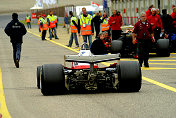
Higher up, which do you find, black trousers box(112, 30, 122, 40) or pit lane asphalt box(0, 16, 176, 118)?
black trousers box(112, 30, 122, 40)

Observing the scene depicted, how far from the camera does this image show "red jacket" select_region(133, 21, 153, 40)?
57.2ft

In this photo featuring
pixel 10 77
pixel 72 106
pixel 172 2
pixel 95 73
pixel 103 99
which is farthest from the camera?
pixel 172 2

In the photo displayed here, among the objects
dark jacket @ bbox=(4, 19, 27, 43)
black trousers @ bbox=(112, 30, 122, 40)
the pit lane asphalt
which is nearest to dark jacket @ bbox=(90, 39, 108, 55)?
the pit lane asphalt

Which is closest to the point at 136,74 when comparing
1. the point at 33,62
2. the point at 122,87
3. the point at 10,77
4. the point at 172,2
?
the point at 122,87

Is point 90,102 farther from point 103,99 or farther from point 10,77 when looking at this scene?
point 10,77

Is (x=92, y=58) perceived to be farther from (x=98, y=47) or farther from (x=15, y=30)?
(x=15, y=30)

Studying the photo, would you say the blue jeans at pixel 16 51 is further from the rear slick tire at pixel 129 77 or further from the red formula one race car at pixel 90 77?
the rear slick tire at pixel 129 77

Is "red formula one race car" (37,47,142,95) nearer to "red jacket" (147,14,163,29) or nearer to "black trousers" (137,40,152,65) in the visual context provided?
"black trousers" (137,40,152,65)

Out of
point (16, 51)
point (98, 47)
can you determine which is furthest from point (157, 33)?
point (98, 47)

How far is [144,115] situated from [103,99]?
84.1 inches

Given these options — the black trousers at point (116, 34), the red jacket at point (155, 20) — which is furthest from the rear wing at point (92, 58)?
the black trousers at point (116, 34)

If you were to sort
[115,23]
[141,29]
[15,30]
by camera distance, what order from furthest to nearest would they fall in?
[115,23], [15,30], [141,29]

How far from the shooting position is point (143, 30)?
17.5m

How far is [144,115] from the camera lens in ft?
29.2
